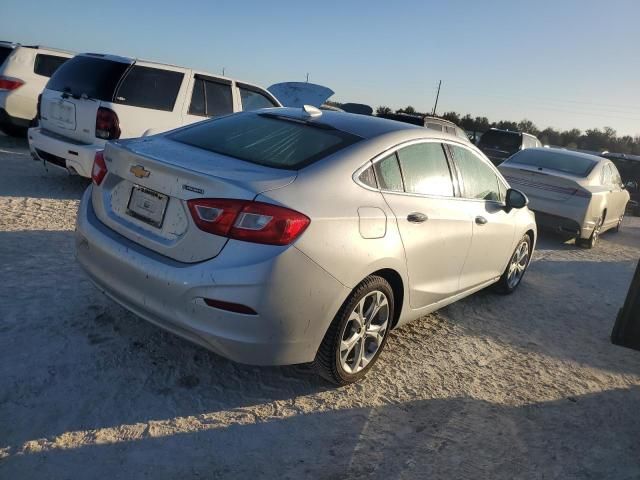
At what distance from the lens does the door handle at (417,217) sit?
10.9ft

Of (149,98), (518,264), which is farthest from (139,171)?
(149,98)

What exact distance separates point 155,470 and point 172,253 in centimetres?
101

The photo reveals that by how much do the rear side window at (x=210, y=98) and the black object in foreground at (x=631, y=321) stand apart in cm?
582

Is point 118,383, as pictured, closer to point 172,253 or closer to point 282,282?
point 172,253

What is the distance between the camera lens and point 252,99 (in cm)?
836

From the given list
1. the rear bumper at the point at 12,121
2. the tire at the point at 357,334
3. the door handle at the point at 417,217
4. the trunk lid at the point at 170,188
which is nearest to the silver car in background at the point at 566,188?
the door handle at the point at 417,217

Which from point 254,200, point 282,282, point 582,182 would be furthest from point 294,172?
point 582,182

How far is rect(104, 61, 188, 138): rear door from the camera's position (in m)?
6.50

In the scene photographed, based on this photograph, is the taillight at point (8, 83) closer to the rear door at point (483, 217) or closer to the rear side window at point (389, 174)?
the rear door at point (483, 217)

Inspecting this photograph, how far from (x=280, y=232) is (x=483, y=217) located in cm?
230

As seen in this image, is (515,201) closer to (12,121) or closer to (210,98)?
(210,98)

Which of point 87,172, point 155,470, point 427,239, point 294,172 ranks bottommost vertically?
point 155,470

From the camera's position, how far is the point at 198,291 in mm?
2576

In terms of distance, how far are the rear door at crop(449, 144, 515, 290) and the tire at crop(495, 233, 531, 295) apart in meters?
0.32
